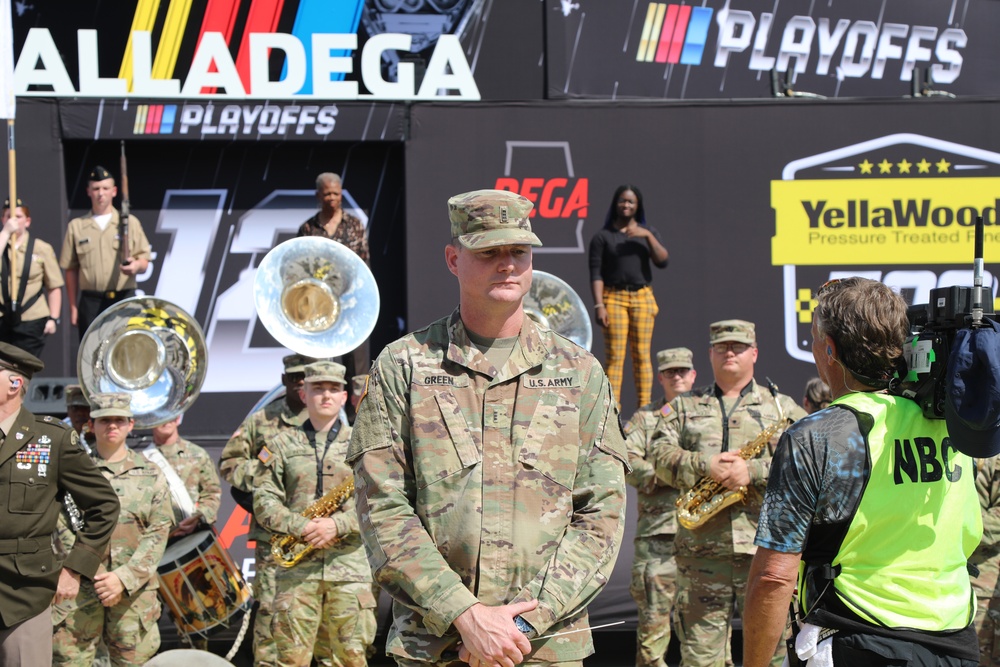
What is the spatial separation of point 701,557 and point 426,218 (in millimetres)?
4729

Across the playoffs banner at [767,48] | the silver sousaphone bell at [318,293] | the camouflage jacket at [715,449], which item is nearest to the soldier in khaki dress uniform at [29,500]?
the silver sousaphone bell at [318,293]

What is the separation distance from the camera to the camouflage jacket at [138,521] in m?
6.79

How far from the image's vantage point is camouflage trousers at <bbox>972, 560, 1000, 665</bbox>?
6.88 meters

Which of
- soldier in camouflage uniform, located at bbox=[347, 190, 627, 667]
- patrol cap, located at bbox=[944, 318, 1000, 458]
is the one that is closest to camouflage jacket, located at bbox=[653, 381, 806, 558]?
soldier in camouflage uniform, located at bbox=[347, 190, 627, 667]

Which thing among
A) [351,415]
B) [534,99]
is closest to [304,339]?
[351,415]

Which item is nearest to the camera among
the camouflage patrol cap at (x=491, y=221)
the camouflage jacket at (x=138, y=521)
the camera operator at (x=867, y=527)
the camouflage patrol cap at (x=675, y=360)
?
the camera operator at (x=867, y=527)

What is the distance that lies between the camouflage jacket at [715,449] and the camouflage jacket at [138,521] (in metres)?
2.97

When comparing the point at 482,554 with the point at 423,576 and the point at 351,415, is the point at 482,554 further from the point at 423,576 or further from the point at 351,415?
→ the point at 351,415

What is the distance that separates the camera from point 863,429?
3037 millimetres

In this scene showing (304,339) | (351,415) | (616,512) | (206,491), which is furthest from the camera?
(351,415)

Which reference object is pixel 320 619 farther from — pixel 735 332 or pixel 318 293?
pixel 735 332

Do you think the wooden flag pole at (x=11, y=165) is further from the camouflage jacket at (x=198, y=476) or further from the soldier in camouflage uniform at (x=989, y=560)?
the soldier in camouflage uniform at (x=989, y=560)

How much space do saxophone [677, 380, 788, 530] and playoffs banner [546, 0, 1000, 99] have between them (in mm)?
5072

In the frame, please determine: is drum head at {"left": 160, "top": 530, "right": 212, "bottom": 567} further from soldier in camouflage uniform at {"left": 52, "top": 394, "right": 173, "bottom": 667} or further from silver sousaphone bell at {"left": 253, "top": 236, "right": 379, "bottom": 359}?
silver sousaphone bell at {"left": 253, "top": 236, "right": 379, "bottom": 359}
